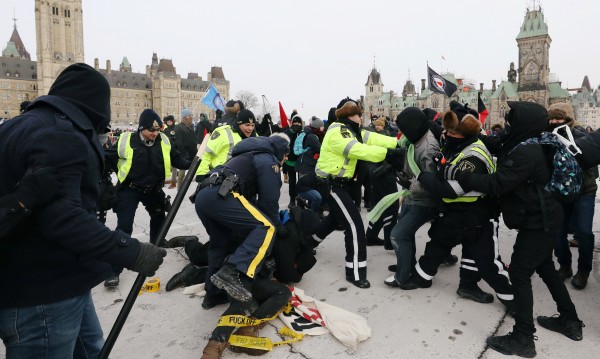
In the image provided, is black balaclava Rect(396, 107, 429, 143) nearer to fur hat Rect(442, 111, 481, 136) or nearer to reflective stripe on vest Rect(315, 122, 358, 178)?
fur hat Rect(442, 111, 481, 136)

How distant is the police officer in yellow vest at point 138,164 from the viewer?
486 centimetres

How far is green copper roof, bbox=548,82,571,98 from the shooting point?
77438 millimetres

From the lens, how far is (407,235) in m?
4.32

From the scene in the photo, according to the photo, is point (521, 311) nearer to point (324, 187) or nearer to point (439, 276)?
point (439, 276)

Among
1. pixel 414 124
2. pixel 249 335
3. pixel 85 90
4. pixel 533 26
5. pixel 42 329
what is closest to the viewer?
pixel 42 329

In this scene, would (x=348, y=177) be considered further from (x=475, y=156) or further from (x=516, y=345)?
(x=516, y=345)

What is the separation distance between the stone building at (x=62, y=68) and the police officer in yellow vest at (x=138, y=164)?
86.2 meters

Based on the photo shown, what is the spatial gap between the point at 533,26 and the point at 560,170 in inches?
3587

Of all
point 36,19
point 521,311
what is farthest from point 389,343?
point 36,19

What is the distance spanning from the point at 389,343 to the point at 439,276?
1.74m

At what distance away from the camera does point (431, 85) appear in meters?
13.5

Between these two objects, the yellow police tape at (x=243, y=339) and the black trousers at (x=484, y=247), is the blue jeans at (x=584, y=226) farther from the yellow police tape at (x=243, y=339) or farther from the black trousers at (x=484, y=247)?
the yellow police tape at (x=243, y=339)

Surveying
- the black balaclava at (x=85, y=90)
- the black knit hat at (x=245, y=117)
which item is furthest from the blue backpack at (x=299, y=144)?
the black balaclava at (x=85, y=90)

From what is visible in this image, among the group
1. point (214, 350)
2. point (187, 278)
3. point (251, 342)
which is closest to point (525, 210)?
point (251, 342)
